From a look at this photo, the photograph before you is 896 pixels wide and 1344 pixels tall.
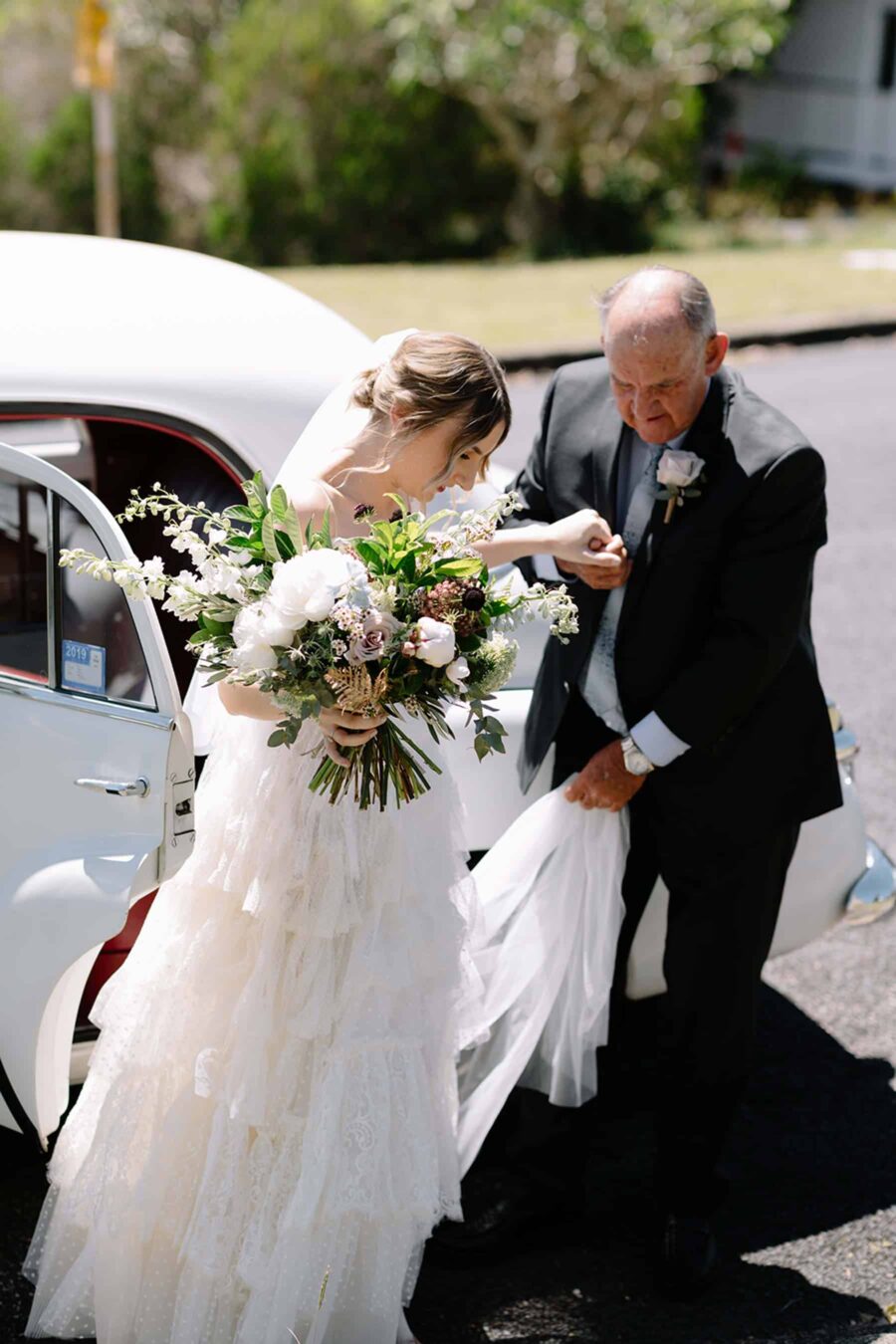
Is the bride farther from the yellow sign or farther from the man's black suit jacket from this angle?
the yellow sign

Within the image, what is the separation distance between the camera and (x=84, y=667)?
2871 mm

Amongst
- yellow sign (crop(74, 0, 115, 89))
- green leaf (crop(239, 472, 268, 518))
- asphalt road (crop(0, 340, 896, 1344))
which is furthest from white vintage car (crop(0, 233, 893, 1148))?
yellow sign (crop(74, 0, 115, 89))

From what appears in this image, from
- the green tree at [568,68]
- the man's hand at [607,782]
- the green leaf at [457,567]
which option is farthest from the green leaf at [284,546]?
the green tree at [568,68]

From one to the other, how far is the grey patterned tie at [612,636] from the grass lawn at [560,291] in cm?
882

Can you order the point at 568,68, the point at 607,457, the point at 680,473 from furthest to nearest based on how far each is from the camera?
the point at 568,68 → the point at 607,457 → the point at 680,473

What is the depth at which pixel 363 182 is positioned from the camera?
18469 mm

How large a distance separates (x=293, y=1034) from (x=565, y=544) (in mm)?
1051

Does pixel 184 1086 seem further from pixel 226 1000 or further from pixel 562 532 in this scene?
pixel 562 532

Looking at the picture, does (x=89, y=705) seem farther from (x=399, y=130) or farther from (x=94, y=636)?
(x=399, y=130)

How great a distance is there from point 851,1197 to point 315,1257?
1362 mm

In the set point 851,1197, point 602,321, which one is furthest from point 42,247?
point 851,1197

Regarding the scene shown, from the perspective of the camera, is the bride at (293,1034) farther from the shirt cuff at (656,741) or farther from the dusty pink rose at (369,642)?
the shirt cuff at (656,741)

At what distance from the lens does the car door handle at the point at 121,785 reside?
8.93ft

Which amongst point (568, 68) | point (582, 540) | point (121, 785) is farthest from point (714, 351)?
point (568, 68)
